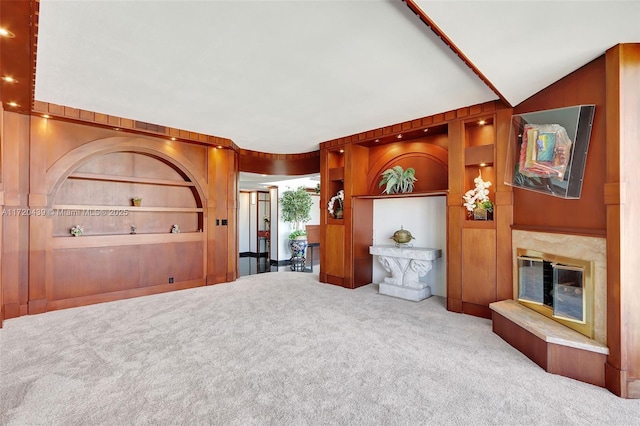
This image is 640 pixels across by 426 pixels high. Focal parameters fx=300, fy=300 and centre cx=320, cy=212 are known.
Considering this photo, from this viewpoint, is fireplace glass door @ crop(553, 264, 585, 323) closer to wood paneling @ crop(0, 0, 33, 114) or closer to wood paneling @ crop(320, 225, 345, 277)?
wood paneling @ crop(320, 225, 345, 277)

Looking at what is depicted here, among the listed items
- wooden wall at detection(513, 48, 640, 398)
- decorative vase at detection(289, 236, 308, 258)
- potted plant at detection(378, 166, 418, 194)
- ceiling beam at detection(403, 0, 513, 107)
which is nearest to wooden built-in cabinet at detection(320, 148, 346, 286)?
potted plant at detection(378, 166, 418, 194)

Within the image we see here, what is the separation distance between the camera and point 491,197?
398 centimetres

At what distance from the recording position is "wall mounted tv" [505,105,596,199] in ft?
8.68

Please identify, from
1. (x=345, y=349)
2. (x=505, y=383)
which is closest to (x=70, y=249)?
(x=345, y=349)

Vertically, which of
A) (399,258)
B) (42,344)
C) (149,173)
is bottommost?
(42,344)

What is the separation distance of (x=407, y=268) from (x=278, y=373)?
3020 mm

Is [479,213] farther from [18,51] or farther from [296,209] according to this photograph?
[296,209]

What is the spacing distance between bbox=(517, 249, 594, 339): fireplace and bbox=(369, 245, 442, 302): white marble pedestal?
1.37 m

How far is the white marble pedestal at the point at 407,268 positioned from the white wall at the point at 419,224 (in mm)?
197

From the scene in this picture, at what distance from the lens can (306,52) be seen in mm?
2617

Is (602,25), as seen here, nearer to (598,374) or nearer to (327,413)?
(598,374)

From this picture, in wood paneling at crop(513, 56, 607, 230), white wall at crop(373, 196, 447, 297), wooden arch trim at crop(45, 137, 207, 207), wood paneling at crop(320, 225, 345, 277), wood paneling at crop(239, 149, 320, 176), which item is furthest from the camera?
wood paneling at crop(239, 149, 320, 176)

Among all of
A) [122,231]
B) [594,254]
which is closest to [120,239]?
[122,231]

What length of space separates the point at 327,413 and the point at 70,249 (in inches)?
171
